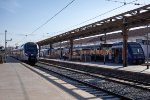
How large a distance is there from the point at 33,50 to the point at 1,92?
2982 centimetres

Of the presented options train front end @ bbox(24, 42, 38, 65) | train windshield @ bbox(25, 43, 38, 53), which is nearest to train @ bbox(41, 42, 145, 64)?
train front end @ bbox(24, 42, 38, 65)

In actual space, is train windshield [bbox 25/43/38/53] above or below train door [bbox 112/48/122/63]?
above

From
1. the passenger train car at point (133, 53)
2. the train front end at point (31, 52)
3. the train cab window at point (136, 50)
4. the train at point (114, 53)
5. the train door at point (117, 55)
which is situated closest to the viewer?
the passenger train car at point (133, 53)

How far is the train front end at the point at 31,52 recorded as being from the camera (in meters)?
39.8

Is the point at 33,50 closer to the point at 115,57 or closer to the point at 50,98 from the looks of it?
the point at 115,57

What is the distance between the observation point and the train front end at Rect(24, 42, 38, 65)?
131 feet

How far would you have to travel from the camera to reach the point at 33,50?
40344 millimetres

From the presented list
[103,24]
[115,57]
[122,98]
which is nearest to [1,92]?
[122,98]

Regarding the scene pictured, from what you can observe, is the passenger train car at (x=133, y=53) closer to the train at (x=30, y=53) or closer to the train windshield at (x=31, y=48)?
the train at (x=30, y=53)

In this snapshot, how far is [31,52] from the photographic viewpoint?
3997 cm

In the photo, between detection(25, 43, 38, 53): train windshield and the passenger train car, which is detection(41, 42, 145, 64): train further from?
detection(25, 43, 38, 53): train windshield

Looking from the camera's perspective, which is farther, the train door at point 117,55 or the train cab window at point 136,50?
the train door at point 117,55

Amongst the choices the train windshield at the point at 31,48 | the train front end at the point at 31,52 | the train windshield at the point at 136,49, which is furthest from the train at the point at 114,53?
the train windshield at the point at 31,48

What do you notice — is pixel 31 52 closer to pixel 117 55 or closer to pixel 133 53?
pixel 117 55
